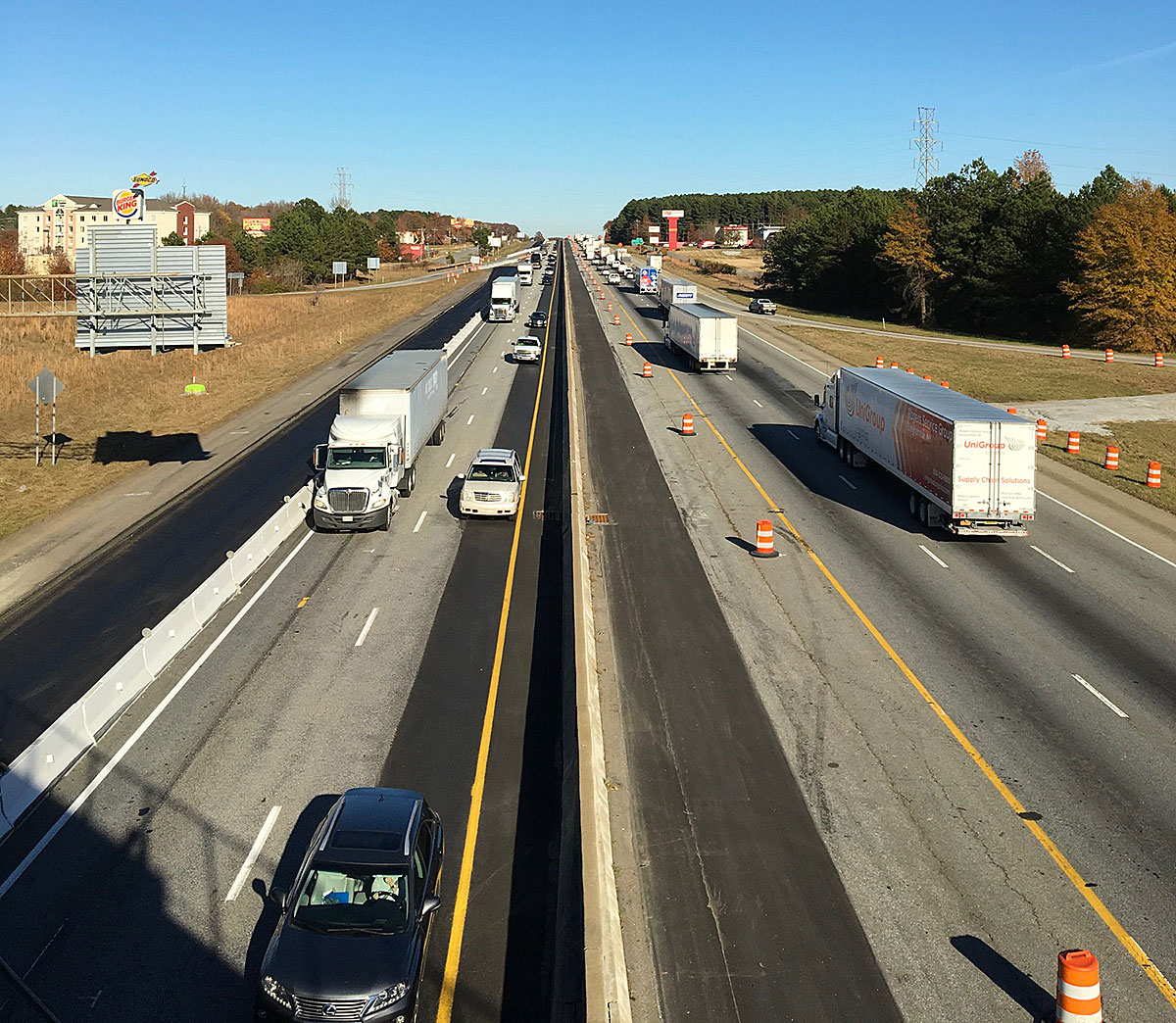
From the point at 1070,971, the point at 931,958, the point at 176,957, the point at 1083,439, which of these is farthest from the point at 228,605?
the point at 1083,439

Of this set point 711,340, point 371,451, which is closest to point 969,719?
point 371,451

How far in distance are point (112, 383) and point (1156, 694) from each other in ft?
173

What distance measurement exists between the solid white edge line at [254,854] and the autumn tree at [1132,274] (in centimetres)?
7415

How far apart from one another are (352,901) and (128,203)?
68572 millimetres

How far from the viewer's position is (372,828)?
11562 mm

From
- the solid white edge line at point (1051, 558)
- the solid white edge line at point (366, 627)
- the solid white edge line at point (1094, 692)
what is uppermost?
the solid white edge line at point (1051, 558)

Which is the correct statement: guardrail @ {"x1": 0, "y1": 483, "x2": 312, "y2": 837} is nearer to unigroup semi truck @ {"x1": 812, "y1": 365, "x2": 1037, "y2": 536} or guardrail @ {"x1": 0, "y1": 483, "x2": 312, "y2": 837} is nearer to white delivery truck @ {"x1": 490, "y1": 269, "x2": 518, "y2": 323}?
unigroup semi truck @ {"x1": 812, "y1": 365, "x2": 1037, "y2": 536}

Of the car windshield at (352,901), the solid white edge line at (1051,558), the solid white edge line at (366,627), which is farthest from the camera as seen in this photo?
the solid white edge line at (1051,558)

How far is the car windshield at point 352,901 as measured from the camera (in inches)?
408

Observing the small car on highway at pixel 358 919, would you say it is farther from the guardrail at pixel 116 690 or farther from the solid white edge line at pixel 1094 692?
the solid white edge line at pixel 1094 692

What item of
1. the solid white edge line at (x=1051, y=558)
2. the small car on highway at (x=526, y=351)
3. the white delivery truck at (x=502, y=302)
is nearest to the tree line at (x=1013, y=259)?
the white delivery truck at (x=502, y=302)

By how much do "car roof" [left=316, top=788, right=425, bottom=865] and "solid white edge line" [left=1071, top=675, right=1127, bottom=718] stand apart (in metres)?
12.3

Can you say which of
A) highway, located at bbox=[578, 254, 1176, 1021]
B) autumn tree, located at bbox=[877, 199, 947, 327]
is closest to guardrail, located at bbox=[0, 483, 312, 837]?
highway, located at bbox=[578, 254, 1176, 1021]

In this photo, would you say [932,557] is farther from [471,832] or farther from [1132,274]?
[1132,274]
